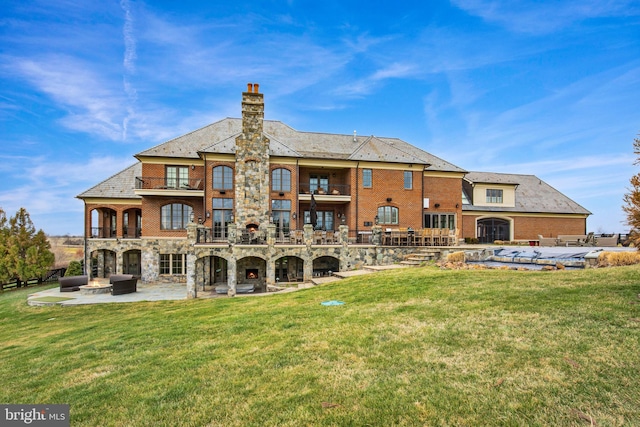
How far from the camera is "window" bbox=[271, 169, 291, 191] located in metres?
21.8

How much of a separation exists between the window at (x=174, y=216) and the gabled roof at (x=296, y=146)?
12.5 feet

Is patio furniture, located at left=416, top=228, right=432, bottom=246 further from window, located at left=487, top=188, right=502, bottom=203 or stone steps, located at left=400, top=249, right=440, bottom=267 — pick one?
window, located at left=487, top=188, right=502, bottom=203

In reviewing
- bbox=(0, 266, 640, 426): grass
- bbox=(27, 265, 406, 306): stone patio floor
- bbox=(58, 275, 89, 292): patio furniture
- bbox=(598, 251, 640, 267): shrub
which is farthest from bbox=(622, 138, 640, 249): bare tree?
bbox=(58, 275, 89, 292): patio furniture

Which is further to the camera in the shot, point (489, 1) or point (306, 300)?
point (489, 1)

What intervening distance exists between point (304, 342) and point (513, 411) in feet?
11.0

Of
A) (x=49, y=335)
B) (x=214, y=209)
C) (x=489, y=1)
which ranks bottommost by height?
(x=49, y=335)

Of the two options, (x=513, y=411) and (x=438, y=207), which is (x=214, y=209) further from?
(x=513, y=411)

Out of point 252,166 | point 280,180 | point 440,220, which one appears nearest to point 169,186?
point 252,166

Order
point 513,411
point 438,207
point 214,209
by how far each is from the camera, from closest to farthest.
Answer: point 513,411
point 214,209
point 438,207

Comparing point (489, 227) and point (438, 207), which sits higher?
point (438, 207)

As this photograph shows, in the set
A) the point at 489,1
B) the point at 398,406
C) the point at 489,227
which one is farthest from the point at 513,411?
the point at 489,227

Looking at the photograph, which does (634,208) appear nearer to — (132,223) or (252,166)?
(252,166)

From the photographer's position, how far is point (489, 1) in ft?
39.5

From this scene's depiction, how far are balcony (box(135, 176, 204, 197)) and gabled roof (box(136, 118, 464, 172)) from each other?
180 cm
